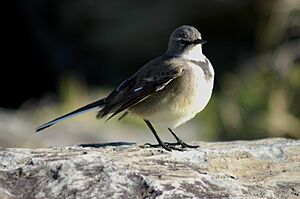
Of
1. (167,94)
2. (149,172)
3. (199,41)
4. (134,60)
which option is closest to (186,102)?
(167,94)

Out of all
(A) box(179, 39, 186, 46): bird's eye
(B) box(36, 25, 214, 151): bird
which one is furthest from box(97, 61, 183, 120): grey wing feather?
(A) box(179, 39, 186, 46): bird's eye

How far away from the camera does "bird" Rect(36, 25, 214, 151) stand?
23.4ft

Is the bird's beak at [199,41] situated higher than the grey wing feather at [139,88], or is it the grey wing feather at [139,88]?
the bird's beak at [199,41]

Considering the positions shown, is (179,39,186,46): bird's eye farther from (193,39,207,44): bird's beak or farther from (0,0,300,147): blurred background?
(0,0,300,147): blurred background

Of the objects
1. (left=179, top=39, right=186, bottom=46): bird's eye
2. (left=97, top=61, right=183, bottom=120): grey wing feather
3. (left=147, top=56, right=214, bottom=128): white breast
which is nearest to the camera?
(left=147, top=56, right=214, bottom=128): white breast

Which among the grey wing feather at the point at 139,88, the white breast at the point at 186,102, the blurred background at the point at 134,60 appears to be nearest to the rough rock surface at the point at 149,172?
the white breast at the point at 186,102

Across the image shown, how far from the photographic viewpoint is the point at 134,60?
712 inches

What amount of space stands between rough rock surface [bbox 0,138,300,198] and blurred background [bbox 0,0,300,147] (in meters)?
4.79

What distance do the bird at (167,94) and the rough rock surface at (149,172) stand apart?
1.72 ft

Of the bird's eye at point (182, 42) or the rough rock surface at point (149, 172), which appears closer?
the rough rock surface at point (149, 172)

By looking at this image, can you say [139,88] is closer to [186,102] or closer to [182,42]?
[186,102]

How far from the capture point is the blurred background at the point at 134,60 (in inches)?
464

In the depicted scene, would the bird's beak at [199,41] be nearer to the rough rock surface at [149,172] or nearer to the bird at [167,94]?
the bird at [167,94]

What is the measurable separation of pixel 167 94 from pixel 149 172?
1553mm
